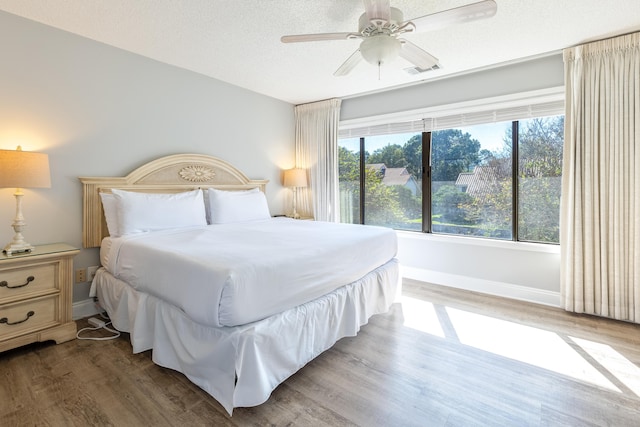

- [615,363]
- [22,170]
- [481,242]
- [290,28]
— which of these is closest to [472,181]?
[481,242]

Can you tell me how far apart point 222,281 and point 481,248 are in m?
3.03

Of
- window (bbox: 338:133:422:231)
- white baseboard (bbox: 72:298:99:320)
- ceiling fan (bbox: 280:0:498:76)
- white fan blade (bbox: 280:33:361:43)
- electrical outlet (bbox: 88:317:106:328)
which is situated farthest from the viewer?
window (bbox: 338:133:422:231)

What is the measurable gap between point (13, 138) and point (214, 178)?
5.61 ft

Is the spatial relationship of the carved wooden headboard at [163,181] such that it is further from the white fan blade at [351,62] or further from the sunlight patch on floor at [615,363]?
the sunlight patch on floor at [615,363]

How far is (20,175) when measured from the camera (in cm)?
209

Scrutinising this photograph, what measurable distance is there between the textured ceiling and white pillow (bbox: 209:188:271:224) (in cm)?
138

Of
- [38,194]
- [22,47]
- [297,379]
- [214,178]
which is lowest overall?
[297,379]

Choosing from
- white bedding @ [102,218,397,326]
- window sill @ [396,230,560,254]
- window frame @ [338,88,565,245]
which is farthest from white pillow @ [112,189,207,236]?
window sill @ [396,230,560,254]

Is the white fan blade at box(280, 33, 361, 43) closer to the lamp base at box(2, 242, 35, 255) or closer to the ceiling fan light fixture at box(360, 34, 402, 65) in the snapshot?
the ceiling fan light fixture at box(360, 34, 402, 65)

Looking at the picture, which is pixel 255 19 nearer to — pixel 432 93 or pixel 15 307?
pixel 432 93

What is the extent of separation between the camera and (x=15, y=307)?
2.07 metres

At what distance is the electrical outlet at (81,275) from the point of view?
2691 mm

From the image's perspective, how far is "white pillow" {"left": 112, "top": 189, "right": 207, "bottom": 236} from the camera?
8.45 feet

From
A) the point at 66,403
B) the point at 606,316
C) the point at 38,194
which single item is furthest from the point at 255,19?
the point at 606,316
